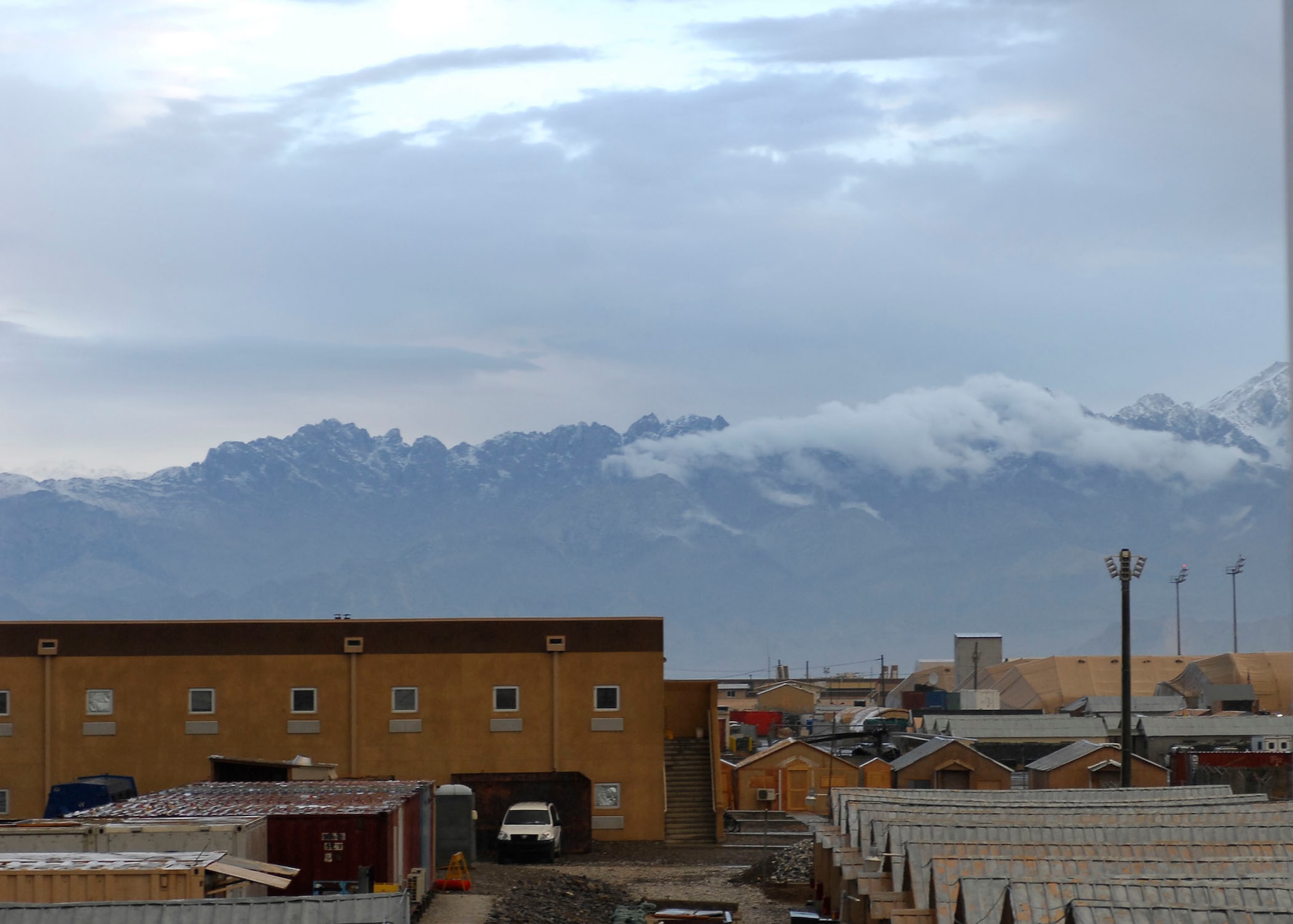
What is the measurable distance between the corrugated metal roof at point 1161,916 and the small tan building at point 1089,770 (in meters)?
44.6

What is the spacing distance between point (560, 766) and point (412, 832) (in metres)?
16.9

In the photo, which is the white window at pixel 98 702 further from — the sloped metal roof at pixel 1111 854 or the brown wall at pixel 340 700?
the sloped metal roof at pixel 1111 854

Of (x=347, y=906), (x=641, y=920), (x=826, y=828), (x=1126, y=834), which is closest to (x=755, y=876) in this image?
(x=826, y=828)

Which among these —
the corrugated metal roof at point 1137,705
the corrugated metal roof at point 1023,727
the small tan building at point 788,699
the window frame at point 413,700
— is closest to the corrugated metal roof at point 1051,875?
the window frame at point 413,700

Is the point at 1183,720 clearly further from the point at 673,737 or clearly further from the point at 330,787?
the point at 330,787

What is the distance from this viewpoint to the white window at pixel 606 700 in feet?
166

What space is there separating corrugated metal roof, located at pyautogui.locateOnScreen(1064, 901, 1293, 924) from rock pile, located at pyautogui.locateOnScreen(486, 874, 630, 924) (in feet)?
56.7

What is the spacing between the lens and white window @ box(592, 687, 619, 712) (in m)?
50.7

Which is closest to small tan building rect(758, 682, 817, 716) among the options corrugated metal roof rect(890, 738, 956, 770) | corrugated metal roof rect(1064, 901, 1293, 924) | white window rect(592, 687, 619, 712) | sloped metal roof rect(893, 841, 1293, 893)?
corrugated metal roof rect(890, 738, 956, 770)

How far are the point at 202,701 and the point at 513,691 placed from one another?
35.3 feet

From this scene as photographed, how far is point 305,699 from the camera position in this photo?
50875 millimetres

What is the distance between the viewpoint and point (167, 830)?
2694 cm

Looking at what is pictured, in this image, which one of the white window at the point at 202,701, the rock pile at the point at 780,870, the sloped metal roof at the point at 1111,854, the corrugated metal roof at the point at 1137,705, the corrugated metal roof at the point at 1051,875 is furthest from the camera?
the corrugated metal roof at the point at 1137,705

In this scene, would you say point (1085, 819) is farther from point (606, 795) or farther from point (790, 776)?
point (790, 776)
